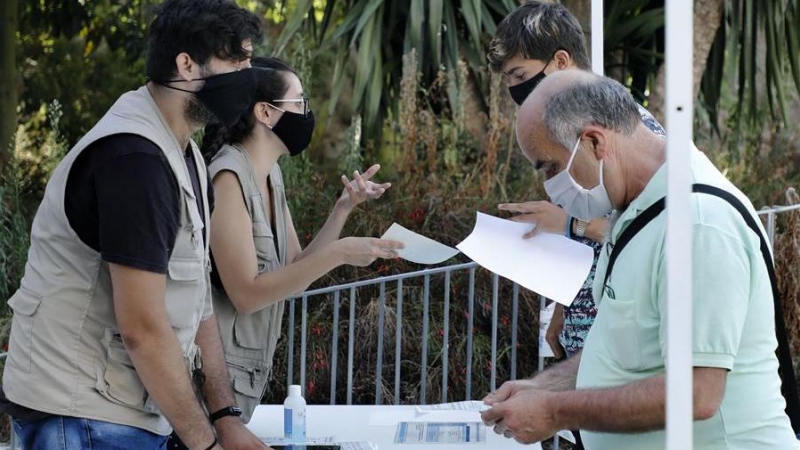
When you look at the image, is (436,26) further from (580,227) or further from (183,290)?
(183,290)

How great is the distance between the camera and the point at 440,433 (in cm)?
365

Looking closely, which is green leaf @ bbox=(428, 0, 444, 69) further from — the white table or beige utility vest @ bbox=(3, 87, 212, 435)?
beige utility vest @ bbox=(3, 87, 212, 435)

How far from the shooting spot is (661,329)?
231 cm

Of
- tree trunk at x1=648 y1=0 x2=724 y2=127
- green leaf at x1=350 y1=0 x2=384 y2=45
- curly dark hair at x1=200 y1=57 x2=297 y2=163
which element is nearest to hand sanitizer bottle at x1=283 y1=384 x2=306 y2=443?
curly dark hair at x1=200 y1=57 x2=297 y2=163

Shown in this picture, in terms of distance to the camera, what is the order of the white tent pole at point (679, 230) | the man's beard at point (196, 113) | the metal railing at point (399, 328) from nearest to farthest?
the white tent pole at point (679, 230)
the man's beard at point (196, 113)
the metal railing at point (399, 328)

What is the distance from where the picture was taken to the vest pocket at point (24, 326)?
2.64 meters

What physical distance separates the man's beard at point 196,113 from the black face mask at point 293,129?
0.88 m

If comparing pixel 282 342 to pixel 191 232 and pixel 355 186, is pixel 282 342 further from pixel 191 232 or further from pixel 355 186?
pixel 191 232

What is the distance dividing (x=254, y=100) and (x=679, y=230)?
79.1 inches

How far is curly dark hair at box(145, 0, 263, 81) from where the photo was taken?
286 cm

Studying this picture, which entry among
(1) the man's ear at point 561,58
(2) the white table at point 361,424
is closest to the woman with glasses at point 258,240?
(2) the white table at point 361,424

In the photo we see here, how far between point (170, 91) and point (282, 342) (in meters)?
3.48

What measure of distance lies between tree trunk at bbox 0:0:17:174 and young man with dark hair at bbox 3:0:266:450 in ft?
25.3

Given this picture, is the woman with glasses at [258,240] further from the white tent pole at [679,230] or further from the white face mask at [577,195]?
the white tent pole at [679,230]
